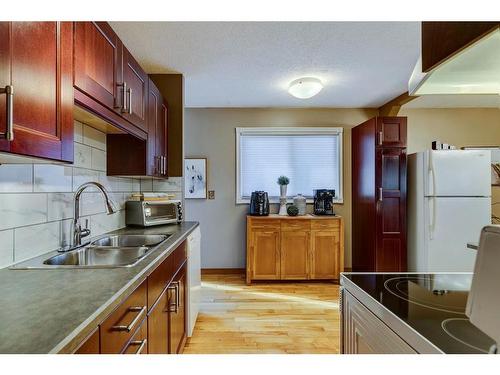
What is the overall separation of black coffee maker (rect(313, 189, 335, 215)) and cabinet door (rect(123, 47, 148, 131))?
250cm

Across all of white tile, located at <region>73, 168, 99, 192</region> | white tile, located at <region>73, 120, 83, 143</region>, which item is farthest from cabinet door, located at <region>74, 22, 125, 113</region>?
white tile, located at <region>73, 168, 99, 192</region>

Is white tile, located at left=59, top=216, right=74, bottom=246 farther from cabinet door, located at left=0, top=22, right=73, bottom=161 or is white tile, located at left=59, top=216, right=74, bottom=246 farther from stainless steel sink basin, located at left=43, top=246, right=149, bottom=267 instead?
cabinet door, located at left=0, top=22, right=73, bottom=161

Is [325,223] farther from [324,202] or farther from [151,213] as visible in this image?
[151,213]

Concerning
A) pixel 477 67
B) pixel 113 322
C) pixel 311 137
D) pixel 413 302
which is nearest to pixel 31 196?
pixel 113 322

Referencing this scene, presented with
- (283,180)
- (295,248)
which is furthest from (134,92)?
(295,248)

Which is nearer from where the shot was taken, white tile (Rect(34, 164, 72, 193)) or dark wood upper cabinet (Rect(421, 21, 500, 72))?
dark wood upper cabinet (Rect(421, 21, 500, 72))

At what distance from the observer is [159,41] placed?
7.36 ft

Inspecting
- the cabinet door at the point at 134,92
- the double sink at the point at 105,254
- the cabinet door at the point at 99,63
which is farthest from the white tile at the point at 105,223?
the cabinet door at the point at 99,63

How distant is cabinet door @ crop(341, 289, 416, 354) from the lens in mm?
756

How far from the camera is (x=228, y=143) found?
4.09 meters

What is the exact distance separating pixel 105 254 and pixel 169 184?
4.26 feet

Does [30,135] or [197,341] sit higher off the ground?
[30,135]

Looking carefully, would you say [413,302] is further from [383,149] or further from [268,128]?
[268,128]

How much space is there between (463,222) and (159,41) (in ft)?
11.4
